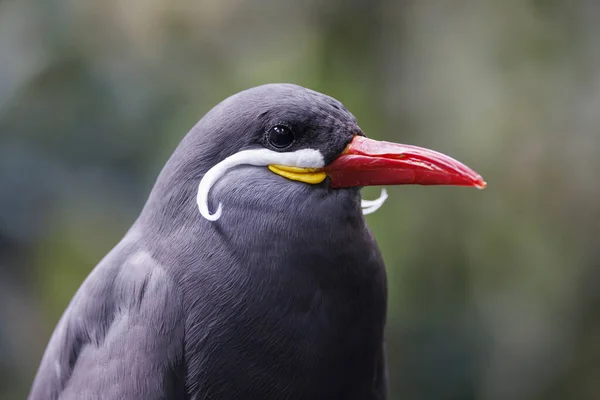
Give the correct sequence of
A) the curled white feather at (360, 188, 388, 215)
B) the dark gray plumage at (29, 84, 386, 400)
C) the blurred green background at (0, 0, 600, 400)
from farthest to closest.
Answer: the blurred green background at (0, 0, 600, 400) < the curled white feather at (360, 188, 388, 215) < the dark gray plumage at (29, 84, 386, 400)

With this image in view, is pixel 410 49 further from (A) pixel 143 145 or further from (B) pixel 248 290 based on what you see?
(B) pixel 248 290

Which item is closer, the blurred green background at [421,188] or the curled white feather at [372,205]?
the curled white feather at [372,205]

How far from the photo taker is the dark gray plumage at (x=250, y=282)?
1.37 metres

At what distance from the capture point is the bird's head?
140cm

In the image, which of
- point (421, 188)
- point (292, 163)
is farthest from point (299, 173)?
point (421, 188)

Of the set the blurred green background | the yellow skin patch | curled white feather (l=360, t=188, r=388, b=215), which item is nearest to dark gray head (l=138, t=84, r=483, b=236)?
the yellow skin patch

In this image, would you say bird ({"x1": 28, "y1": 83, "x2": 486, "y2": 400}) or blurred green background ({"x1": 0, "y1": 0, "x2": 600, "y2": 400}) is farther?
blurred green background ({"x1": 0, "y1": 0, "x2": 600, "y2": 400})

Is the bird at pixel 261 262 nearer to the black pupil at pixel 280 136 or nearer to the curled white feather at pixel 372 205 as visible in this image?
the black pupil at pixel 280 136

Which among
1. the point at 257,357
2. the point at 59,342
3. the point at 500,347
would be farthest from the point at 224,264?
the point at 500,347

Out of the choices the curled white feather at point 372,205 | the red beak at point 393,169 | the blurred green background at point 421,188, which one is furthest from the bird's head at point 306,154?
the blurred green background at point 421,188

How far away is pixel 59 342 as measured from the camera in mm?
1615

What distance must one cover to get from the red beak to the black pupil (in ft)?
0.28

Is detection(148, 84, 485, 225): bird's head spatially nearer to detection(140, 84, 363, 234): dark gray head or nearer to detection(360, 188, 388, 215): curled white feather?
detection(140, 84, 363, 234): dark gray head

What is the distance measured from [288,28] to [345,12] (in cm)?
24
